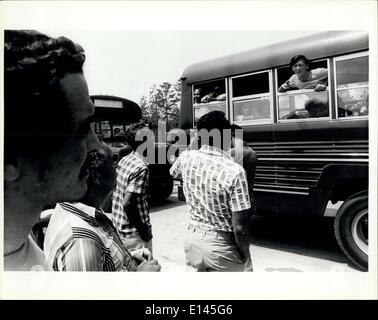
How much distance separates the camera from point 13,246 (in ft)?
3.76

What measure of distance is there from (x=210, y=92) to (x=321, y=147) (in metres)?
1.50

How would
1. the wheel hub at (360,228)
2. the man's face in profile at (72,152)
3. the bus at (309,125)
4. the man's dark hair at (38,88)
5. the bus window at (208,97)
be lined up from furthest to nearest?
the bus window at (208,97) → the wheel hub at (360,228) → the bus at (309,125) → the man's face in profile at (72,152) → the man's dark hair at (38,88)

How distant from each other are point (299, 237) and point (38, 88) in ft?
12.5

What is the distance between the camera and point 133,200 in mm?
2416

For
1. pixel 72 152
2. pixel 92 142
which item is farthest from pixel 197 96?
pixel 72 152

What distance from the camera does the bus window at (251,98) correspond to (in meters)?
3.65

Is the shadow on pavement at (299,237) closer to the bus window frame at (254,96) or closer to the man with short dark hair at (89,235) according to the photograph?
the bus window frame at (254,96)

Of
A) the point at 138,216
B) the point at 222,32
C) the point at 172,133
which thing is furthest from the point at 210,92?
the point at 138,216

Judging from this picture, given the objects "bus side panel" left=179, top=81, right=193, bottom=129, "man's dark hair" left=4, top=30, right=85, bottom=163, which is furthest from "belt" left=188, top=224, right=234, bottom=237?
"bus side panel" left=179, top=81, right=193, bottom=129

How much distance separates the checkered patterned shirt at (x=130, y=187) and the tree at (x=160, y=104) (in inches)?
20.6

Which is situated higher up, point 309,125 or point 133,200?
point 309,125

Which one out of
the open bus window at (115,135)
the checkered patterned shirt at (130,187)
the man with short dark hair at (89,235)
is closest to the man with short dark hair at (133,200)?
the checkered patterned shirt at (130,187)

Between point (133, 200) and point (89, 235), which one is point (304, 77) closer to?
point (133, 200)

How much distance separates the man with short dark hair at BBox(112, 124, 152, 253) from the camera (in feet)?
7.95
